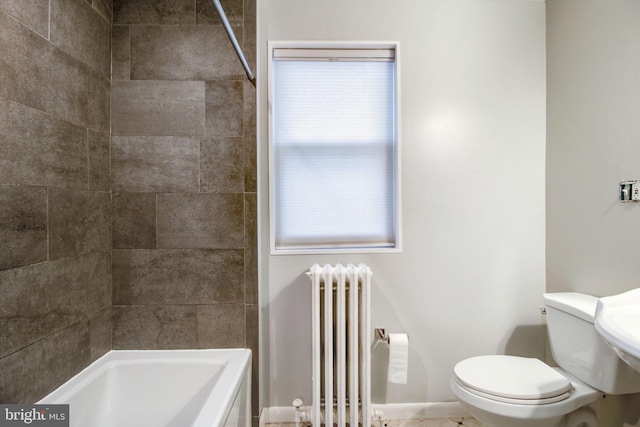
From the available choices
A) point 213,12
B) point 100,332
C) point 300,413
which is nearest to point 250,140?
point 213,12

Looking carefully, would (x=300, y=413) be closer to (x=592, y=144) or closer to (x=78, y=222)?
(x=78, y=222)

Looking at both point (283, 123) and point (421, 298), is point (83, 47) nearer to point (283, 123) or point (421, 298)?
point (283, 123)

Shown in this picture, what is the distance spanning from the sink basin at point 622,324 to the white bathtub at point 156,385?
4.13 feet

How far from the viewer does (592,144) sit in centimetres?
142

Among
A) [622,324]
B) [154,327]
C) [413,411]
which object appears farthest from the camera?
[413,411]

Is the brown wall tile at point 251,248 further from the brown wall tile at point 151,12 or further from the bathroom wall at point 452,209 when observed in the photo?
the brown wall tile at point 151,12

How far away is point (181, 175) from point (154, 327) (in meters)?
0.79

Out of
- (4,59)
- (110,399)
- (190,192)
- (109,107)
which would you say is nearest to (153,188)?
(190,192)

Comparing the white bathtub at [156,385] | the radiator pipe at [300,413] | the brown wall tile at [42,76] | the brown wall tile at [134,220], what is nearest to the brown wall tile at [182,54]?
the brown wall tile at [42,76]

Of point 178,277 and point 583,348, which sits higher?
point 178,277

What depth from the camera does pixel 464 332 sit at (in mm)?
1687

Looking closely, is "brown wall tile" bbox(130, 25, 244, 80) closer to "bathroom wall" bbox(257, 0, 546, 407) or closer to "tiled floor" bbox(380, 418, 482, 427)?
"bathroom wall" bbox(257, 0, 546, 407)

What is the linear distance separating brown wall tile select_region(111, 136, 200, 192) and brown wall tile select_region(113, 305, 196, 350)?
0.62 m

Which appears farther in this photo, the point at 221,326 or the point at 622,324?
the point at 221,326
